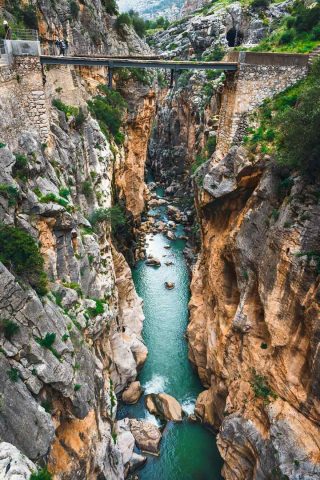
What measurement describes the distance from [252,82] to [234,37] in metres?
30.5

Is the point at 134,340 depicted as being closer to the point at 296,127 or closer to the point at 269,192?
the point at 269,192

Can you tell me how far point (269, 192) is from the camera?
16078 millimetres

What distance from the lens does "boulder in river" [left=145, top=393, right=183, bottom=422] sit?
20.4 m

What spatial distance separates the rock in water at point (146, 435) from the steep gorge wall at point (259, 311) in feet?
9.31

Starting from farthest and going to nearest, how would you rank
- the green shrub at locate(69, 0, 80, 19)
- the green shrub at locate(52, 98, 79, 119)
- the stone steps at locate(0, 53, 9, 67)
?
1. the green shrub at locate(69, 0, 80, 19)
2. the green shrub at locate(52, 98, 79, 119)
3. the stone steps at locate(0, 53, 9, 67)

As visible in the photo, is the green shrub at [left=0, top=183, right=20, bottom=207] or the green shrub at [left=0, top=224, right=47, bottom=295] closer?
the green shrub at [left=0, top=224, right=47, bottom=295]

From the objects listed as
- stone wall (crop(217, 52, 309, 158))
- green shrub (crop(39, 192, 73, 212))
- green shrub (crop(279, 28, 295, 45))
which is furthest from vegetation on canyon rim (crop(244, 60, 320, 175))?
green shrub (crop(39, 192, 73, 212))

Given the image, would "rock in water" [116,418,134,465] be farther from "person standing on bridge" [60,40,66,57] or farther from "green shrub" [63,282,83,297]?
"person standing on bridge" [60,40,66,57]

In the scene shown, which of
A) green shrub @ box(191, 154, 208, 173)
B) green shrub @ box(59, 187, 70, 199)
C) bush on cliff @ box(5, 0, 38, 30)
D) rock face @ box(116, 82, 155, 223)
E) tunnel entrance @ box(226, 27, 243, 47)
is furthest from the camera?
tunnel entrance @ box(226, 27, 243, 47)

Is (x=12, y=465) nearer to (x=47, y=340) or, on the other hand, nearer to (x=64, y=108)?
(x=47, y=340)

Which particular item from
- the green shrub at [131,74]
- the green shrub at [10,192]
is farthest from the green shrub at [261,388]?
the green shrub at [131,74]

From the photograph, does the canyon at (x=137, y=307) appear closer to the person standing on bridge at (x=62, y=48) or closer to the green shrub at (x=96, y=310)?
the green shrub at (x=96, y=310)

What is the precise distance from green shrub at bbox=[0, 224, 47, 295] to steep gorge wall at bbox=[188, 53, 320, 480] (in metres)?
9.17

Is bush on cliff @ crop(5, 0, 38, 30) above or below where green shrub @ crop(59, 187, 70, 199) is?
above
